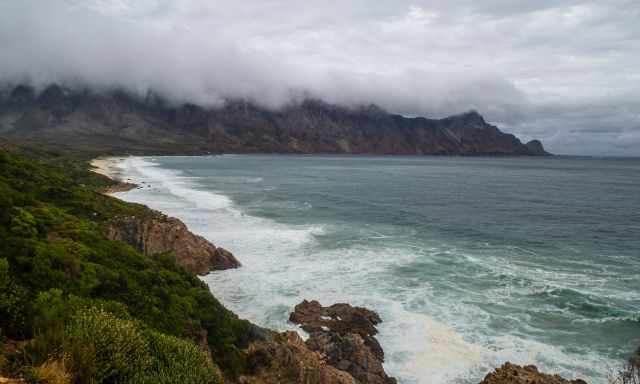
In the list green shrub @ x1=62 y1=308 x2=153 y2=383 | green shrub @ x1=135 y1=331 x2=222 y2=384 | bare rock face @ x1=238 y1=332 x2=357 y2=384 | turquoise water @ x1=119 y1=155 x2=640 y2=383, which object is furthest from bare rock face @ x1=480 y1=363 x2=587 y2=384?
green shrub @ x1=62 y1=308 x2=153 y2=383

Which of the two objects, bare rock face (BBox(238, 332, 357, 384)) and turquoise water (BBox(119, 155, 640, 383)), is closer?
bare rock face (BBox(238, 332, 357, 384))

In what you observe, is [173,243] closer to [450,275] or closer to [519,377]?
[450,275]

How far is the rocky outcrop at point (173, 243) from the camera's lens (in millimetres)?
27672

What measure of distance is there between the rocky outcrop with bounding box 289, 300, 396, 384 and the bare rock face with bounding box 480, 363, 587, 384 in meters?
3.88

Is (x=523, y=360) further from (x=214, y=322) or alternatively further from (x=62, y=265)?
(x=62, y=265)

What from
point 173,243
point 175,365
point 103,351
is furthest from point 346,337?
point 173,243

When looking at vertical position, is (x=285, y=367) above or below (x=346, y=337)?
above

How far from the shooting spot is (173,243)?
93.9ft

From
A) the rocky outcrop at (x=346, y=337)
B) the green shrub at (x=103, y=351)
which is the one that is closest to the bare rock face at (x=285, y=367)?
the rocky outcrop at (x=346, y=337)

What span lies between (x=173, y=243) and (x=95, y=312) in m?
20.9

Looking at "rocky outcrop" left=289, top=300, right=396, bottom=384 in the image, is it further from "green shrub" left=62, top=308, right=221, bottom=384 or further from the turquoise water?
"green shrub" left=62, top=308, right=221, bottom=384

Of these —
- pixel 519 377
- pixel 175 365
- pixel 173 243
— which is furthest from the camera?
pixel 173 243

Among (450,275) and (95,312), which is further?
(450,275)

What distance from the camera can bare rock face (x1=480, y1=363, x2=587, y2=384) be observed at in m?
14.9
